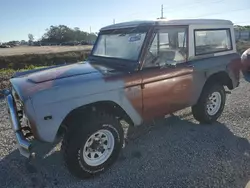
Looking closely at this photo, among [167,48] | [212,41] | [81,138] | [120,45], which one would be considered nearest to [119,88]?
[81,138]

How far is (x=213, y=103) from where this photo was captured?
4.95 metres

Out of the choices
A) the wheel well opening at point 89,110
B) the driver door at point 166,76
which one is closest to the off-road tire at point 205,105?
the driver door at point 166,76

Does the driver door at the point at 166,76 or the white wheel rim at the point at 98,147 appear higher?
the driver door at the point at 166,76

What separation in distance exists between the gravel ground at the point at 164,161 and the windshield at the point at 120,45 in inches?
57.8

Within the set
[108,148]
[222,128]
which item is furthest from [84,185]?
[222,128]

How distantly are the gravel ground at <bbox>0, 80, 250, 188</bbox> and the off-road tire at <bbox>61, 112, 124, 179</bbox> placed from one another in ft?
0.46

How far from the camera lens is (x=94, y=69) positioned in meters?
3.71

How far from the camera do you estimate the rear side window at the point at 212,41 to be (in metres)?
4.39

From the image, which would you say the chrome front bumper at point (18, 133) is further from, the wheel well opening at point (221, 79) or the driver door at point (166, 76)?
the wheel well opening at point (221, 79)

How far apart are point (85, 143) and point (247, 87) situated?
6.25 meters

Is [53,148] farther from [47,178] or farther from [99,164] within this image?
[99,164]

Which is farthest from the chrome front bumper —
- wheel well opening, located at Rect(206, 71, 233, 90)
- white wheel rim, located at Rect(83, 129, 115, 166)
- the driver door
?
wheel well opening, located at Rect(206, 71, 233, 90)

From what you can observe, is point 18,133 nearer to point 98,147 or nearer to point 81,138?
point 81,138

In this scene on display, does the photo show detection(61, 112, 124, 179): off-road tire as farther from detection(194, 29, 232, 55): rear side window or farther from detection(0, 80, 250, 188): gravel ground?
detection(194, 29, 232, 55): rear side window
